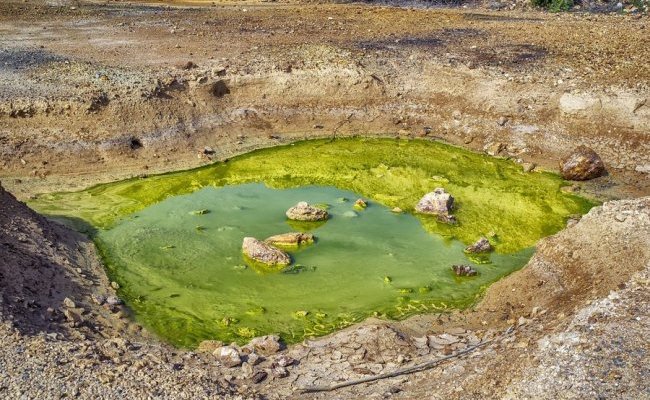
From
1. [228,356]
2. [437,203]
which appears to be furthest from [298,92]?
[228,356]

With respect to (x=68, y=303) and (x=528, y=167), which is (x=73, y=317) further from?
(x=528, y=167)

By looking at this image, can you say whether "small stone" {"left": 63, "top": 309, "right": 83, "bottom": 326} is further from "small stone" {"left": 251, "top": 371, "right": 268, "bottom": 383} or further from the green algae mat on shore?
"small stone" {"left": 251, "top": 371, "right": 268, "bottom": 383}

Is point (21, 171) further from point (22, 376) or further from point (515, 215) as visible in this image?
point (515, 215)

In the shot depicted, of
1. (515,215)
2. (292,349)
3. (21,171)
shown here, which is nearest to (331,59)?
(515,215)

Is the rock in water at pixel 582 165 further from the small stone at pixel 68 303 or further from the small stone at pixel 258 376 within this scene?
the small stone at pixel 68 303

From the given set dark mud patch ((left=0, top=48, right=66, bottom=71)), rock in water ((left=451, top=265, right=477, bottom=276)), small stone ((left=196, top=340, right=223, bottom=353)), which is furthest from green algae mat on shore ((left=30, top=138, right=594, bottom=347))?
dark mud patch ((left=0, top=48, right=66, bottom=71))

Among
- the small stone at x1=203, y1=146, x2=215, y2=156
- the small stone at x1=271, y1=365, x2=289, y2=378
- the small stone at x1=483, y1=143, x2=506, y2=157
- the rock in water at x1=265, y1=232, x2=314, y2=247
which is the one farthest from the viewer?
the small stone at x1=483, y1=143, x2=506, y2=157
